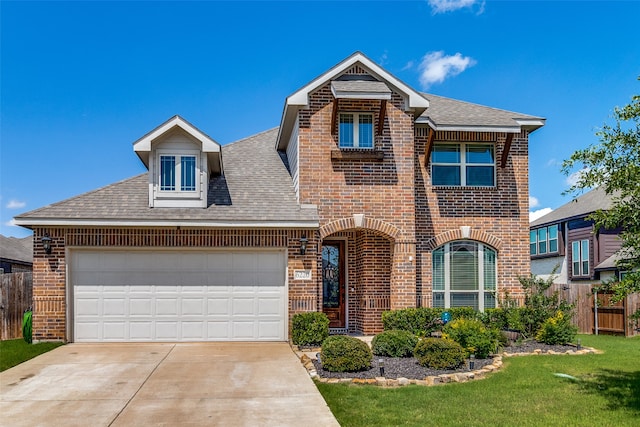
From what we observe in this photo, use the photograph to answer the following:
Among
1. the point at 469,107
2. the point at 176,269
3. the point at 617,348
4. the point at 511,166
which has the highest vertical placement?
the point at 469,107

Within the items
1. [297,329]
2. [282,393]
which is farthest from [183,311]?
[282,393]

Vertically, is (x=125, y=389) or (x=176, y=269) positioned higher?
(x=176, y=269)

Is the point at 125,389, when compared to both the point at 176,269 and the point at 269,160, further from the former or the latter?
the point at 269,160

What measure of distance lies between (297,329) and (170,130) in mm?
5894

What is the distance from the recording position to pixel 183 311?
14.9 meters

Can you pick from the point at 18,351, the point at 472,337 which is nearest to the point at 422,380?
the point at 472,337

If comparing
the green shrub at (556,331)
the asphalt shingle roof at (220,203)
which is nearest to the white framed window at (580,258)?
the green shrub at (556,331)

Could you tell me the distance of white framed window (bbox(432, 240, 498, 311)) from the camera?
54.4 feet

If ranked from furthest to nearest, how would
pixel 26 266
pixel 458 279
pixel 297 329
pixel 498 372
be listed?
pixel 26 266, pixel 458 279, pixel 297 329, pixel 498 372

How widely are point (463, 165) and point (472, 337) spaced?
20.8 feet

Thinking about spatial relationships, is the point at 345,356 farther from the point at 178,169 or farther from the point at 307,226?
the point at 178,169

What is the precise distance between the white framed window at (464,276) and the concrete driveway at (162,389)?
541 cm

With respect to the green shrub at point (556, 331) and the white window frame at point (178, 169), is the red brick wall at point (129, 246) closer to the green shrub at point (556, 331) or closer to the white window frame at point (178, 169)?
the white window frame at point (178, 169)

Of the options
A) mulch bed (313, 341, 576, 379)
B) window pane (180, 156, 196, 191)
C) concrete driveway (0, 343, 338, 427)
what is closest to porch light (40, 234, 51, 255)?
concrete driveway (0, 343, 338, 427)
